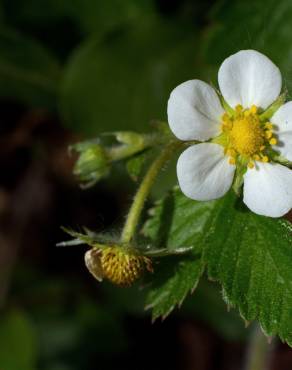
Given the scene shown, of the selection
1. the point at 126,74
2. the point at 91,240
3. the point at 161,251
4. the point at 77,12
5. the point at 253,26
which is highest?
the point at 77,12

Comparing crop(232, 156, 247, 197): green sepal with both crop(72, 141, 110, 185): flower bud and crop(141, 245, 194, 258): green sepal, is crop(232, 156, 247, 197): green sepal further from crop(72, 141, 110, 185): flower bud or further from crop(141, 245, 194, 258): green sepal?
crop(72, 141, 110, 185): flower bud

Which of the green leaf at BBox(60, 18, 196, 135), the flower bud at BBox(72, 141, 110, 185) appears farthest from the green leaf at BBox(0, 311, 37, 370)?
the flower bud at BBox(72, 141, 110, 185)

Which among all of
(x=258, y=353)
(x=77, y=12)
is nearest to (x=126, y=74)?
(x=77, y=12)

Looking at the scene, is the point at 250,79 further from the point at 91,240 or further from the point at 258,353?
the point at 258,353

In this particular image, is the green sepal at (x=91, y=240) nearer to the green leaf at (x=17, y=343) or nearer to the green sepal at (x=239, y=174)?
the green sepal at (x=239, y=174)

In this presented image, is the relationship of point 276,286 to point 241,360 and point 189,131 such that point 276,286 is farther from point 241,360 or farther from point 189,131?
point 241,360

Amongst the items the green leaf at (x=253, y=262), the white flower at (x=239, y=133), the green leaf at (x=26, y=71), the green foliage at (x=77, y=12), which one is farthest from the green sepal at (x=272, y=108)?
the green leaf at (x=26, y=71)

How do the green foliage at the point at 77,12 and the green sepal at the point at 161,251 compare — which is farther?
the green foliage at the point at 77,12
